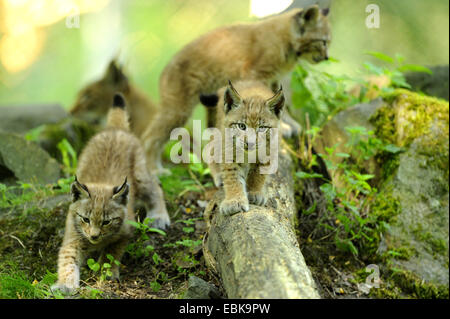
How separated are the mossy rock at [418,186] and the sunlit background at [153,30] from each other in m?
1.95

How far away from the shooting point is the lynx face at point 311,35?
5715 millimetres

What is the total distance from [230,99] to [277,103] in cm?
38

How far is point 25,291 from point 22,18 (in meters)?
6.21

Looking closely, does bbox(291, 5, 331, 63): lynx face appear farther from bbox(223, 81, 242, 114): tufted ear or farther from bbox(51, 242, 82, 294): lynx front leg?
bbox(51, 242, 82, 294): lynx front leg

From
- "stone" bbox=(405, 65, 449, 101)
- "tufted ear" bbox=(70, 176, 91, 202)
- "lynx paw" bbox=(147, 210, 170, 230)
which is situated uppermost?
"stone" bbox=(405, 65, 449, 101)

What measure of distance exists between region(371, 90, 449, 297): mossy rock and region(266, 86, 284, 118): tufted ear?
1749mm

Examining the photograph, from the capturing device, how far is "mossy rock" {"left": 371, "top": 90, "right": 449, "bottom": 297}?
4266 millimetres

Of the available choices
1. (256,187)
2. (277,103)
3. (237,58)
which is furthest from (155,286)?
(237,58)

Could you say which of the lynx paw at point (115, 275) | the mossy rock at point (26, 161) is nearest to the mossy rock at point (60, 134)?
the mossy rock at point (26, 161)

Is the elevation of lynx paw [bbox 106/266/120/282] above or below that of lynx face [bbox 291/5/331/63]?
below

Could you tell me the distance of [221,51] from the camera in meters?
5.74

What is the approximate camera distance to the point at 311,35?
5.76 metres

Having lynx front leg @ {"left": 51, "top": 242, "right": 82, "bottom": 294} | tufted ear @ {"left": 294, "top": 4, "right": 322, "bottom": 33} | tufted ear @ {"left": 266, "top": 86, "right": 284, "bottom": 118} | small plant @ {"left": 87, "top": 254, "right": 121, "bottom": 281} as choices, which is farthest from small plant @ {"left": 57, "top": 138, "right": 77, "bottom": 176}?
tufted ear @ {"left": 294, "top": 4, "right": 322, "bottom": 33}

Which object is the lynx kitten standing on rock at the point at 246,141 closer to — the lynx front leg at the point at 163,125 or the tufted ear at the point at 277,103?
the tufted ear at the point at 277,103
